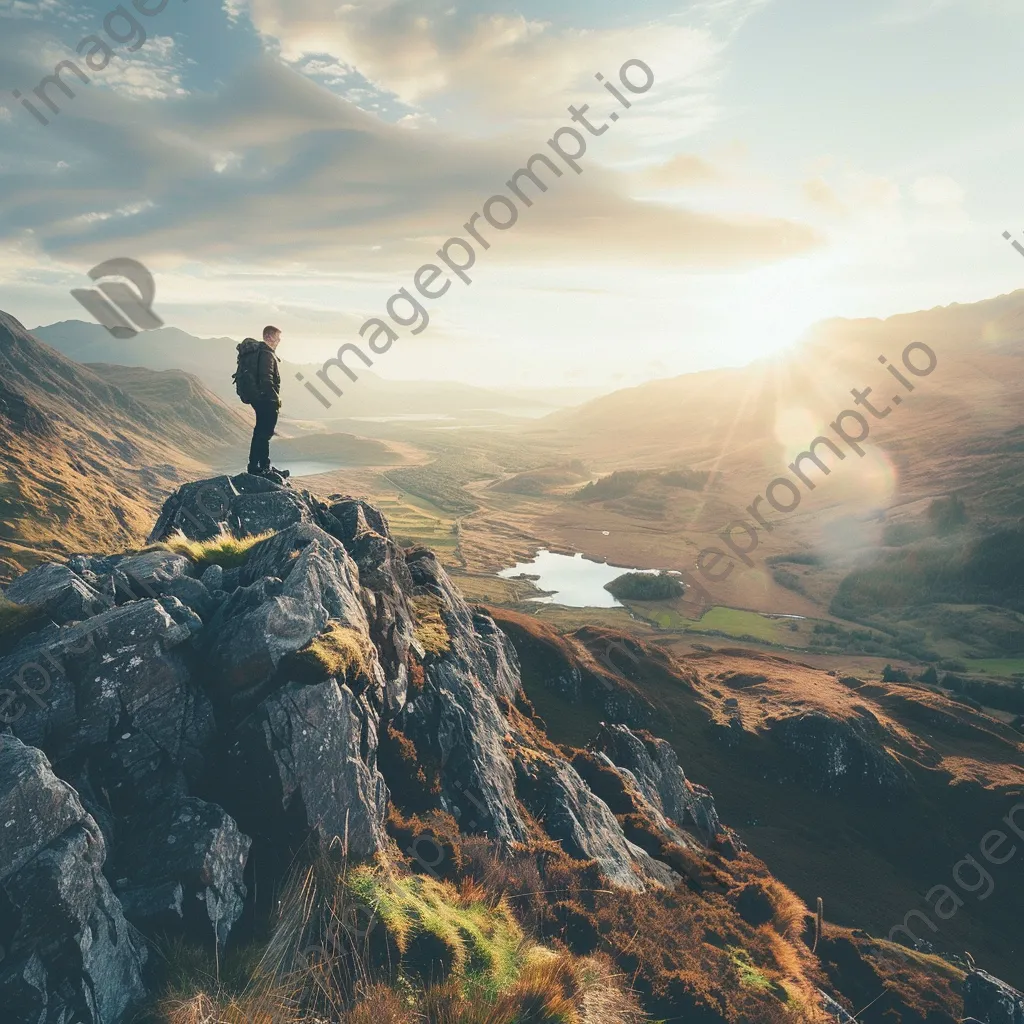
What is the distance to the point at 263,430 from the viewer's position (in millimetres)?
21625

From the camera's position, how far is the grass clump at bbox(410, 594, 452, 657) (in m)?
22.2

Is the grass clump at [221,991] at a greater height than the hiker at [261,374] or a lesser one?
lesser

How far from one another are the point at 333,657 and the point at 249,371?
11.1 meters

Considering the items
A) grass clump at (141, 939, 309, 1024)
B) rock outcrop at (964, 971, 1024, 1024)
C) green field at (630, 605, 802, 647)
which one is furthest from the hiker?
green field at (630, 605, 802, 647)

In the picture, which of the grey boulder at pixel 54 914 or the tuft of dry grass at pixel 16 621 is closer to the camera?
the grey boulder at pixel 54 914

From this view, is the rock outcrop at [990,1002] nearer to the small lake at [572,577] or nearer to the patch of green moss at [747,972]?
the patch of green moss at [747,972]

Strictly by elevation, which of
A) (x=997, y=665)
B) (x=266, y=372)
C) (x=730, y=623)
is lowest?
(x=266, y=372)

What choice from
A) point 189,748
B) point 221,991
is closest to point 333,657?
point 189,748

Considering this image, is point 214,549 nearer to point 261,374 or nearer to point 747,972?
point 261,374

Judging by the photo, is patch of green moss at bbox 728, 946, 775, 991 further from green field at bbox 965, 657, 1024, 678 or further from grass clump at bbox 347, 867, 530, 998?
green field at bbox 965, 657, 1024, 678

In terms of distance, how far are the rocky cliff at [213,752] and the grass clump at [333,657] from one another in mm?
44

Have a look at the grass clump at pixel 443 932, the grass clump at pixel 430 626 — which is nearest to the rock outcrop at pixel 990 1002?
the grass clump at pixel 443 932

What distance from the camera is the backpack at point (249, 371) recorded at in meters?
19.7

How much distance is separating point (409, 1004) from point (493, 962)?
1961 mm
